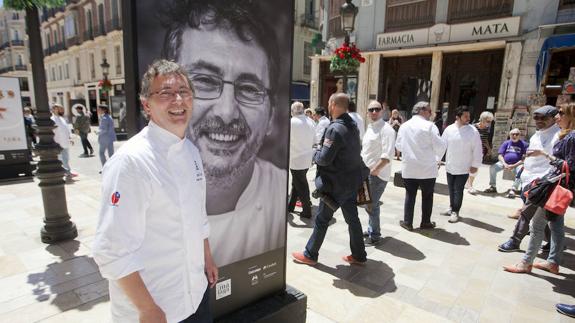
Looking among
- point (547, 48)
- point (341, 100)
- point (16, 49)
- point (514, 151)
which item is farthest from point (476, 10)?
point (16, 49)

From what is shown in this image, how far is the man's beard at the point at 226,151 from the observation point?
206cm

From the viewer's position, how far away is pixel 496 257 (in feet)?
14.3

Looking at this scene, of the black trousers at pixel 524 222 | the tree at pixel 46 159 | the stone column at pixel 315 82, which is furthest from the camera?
the stone column at pixel 315 82

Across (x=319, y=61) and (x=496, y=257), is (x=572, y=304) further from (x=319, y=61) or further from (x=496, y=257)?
(x=319, y=61)

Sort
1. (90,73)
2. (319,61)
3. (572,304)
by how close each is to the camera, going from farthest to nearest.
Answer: (90,73) → (319,61) → (572,304)

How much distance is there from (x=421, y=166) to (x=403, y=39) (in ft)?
33.1

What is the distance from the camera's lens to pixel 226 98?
215cm

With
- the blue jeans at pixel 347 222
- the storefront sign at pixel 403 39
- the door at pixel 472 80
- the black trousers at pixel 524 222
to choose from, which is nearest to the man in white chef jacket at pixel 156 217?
the blue jeans at pixel 347 222

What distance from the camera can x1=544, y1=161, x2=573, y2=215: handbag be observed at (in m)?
3.42

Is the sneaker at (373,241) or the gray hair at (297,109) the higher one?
the gray hair at (297,109)

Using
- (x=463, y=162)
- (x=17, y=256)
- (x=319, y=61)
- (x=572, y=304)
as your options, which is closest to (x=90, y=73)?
(x=319, y=61)

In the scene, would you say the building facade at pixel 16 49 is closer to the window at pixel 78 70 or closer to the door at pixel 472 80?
the window at pixel 78 70

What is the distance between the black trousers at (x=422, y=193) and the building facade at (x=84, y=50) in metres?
23.6

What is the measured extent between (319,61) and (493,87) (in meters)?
8.09
